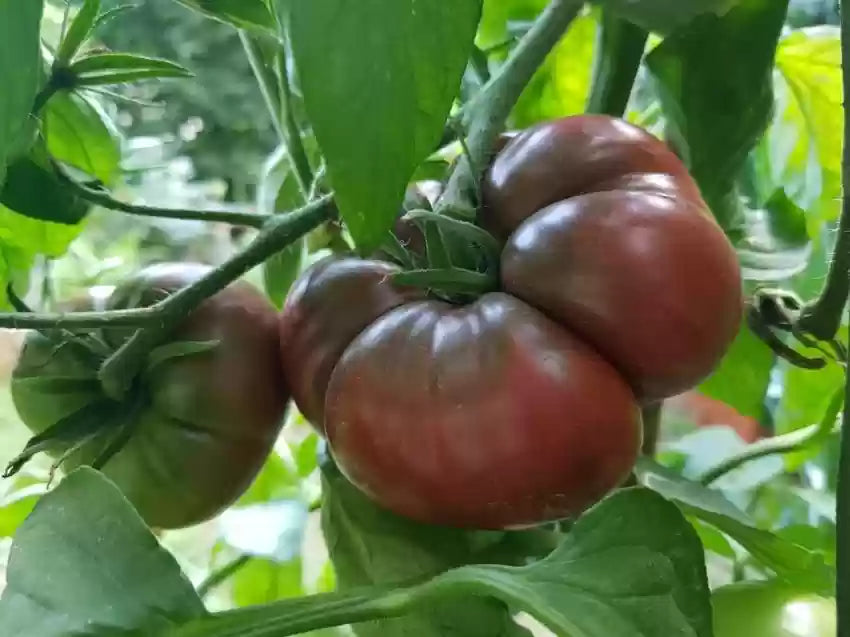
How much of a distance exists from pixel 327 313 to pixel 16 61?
0.13m

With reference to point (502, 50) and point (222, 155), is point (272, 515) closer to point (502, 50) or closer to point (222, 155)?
point (502, 50)

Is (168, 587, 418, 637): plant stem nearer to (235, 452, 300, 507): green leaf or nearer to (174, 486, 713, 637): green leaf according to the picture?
(174, 486, 713, 637): green leaf

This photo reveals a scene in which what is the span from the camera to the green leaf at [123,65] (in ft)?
1.09

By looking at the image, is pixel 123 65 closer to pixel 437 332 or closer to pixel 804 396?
pixel 437 332

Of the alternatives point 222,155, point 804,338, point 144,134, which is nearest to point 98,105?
point 804,338

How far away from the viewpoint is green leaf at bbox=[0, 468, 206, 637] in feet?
0.78

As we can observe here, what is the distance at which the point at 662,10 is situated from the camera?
1.13 ft

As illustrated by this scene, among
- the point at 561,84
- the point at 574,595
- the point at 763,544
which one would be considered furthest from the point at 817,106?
the point at 574,595

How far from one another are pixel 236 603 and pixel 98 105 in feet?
0.76

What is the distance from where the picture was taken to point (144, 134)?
1.03m

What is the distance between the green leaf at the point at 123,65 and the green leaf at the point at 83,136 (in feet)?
0.20

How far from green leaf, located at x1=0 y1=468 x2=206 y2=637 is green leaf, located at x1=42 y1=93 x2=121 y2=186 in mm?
188

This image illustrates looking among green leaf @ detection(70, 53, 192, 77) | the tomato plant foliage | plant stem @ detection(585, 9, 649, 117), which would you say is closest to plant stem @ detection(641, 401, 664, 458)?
the tomato plant foliage

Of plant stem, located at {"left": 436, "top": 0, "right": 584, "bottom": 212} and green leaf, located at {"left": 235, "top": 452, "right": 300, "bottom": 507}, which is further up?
plant stem, located at {"left": 436, "top": 0, "right": 584, "bottom": 212}
